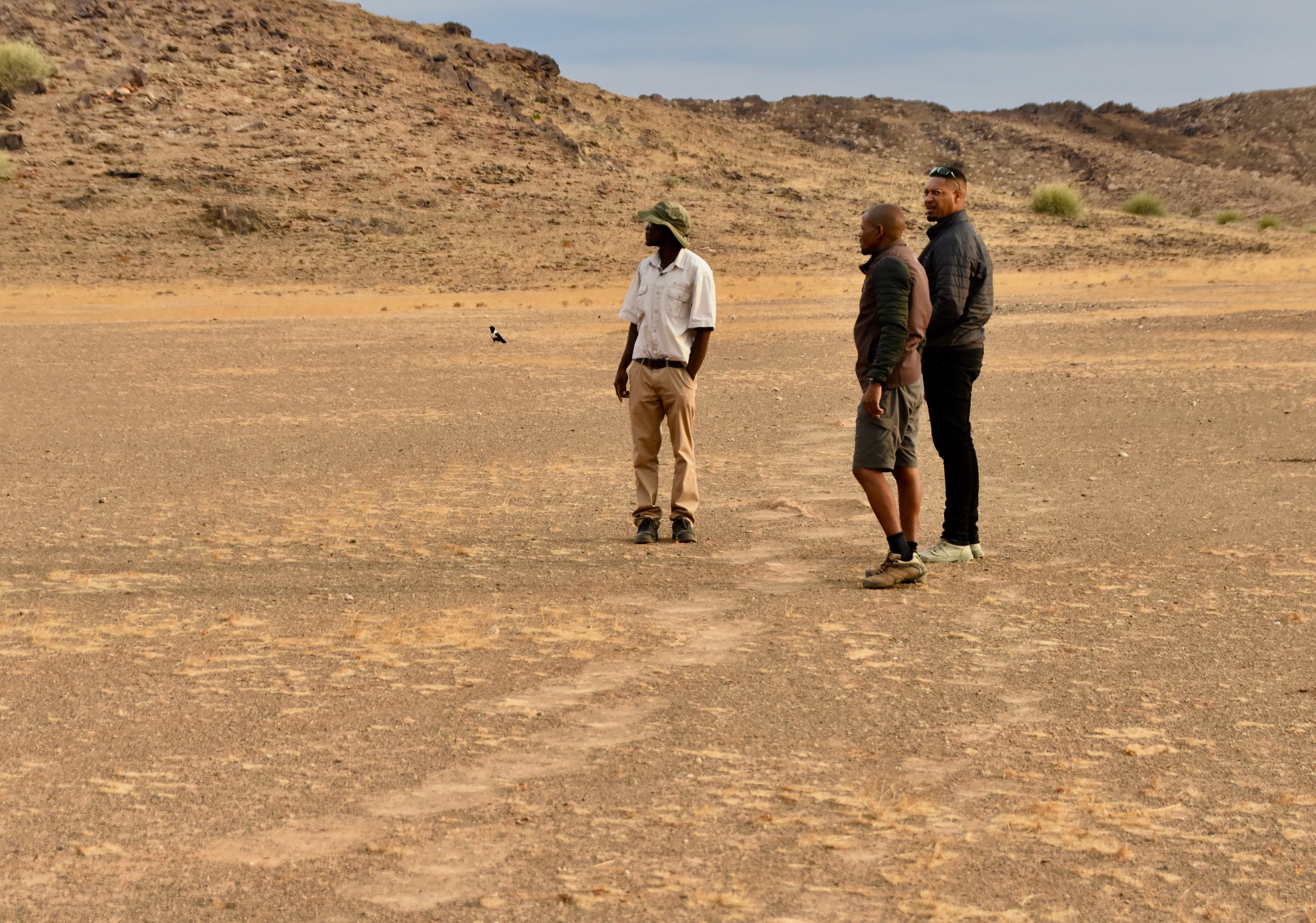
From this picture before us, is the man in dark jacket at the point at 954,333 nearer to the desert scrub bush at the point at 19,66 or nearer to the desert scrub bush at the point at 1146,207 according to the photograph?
the desert scrub bush at the point at 19,66

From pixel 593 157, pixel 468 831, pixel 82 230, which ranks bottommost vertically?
pixel 468 831

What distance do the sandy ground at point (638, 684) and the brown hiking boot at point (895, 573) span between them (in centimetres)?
14

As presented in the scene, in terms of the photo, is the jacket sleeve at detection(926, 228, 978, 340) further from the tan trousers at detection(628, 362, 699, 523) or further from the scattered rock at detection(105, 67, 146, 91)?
the scattered rock at detection(105, 67, 146, 91)

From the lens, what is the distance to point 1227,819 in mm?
3832

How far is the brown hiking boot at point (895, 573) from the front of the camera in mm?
6383

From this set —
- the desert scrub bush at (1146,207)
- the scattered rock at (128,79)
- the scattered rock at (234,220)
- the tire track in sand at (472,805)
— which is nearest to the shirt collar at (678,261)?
the tire track in sand at (472,805)

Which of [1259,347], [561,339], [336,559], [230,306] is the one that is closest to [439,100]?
[230,306]

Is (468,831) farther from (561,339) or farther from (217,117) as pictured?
(217,117)

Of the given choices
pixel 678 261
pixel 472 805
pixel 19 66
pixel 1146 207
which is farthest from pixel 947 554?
pixel 1146 207

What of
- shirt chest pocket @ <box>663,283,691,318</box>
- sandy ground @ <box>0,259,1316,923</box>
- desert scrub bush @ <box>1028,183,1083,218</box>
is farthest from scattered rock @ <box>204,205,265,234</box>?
shirt chest pocket @ <box>663,283,691,318</box>

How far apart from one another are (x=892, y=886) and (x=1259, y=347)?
53.8ft

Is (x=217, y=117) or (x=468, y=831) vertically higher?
(x=217, y=117)

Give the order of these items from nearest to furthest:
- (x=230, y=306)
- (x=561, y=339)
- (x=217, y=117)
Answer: (x=561, y=339), (x=230, y=306), (x=217, y=117)

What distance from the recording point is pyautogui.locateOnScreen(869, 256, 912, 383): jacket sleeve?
240 inches
